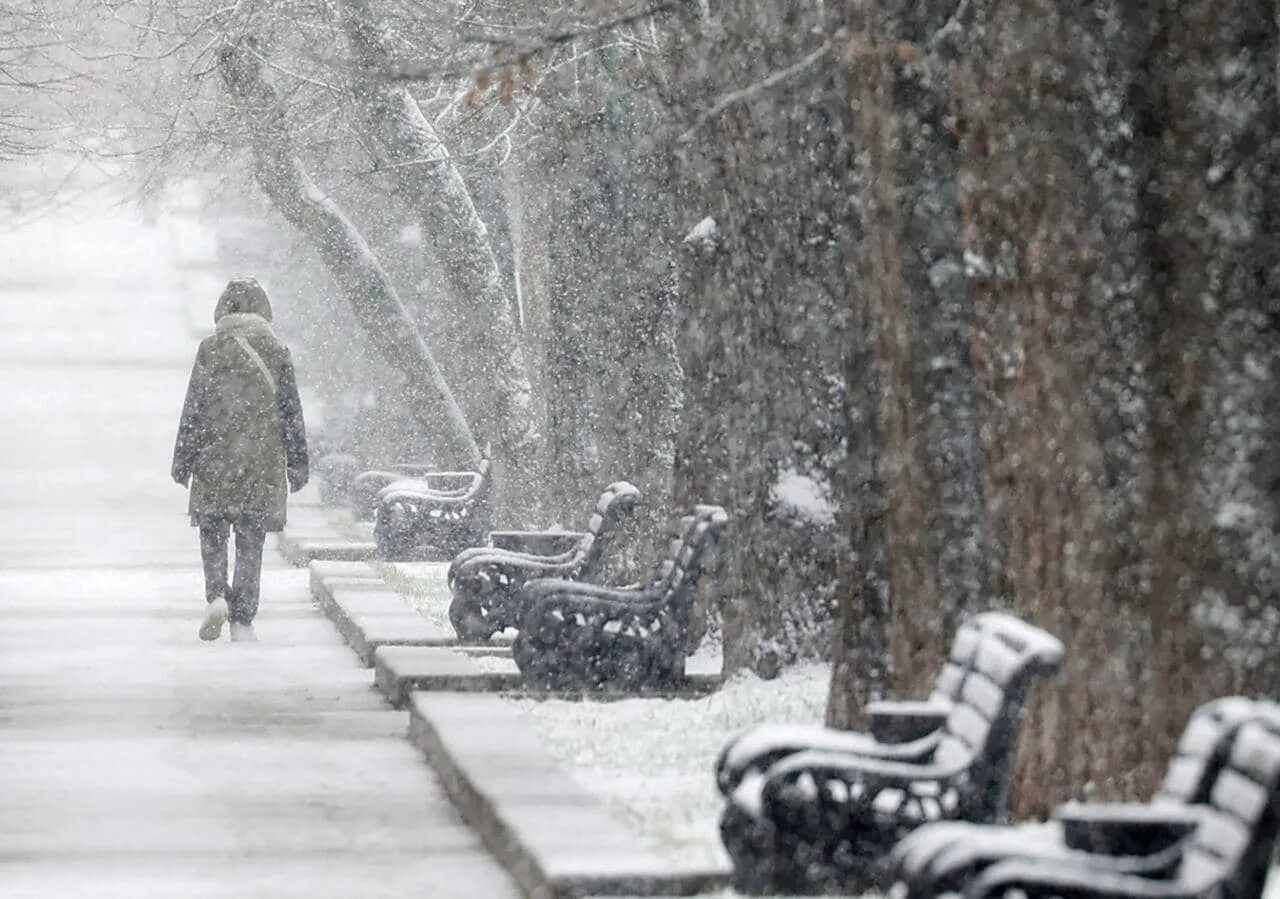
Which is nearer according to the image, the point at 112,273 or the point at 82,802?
the point at 82,802

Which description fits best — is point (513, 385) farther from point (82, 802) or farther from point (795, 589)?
point (82, 802)

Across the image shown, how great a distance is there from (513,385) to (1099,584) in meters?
14.9

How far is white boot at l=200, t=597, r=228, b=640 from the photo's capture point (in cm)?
1576

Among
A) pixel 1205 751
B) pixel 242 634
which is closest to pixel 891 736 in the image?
pixel 1205 751

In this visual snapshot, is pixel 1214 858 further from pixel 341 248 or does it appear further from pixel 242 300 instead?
pixel 341 248

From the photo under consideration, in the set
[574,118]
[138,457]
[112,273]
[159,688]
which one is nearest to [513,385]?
[574,118]

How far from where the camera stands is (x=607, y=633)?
1259 centimetres

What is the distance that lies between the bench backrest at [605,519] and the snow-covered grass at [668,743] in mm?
1708

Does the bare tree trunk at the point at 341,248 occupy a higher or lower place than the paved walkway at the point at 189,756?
higher

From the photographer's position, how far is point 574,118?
680 inches

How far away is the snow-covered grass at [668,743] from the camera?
858 centimetres

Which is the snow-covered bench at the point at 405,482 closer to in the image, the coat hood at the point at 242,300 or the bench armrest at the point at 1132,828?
the coat hood at the point at 242,300

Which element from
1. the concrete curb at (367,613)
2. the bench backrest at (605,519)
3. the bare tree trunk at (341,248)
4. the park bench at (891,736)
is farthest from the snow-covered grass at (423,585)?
the park bench at (891,736)

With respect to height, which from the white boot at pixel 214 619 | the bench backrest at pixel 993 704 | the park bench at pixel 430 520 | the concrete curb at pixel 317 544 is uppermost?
the bench backrest at pixel 993 704
